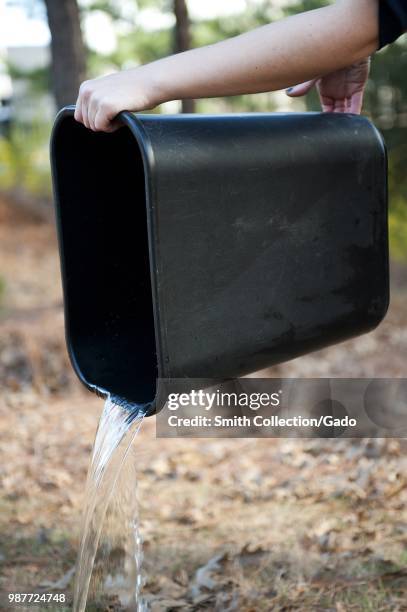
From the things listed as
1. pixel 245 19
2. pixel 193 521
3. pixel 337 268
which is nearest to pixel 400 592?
pixel 193 521

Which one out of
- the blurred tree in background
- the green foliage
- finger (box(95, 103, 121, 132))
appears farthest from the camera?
the green foliage

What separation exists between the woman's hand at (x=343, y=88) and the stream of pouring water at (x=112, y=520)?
941 mm

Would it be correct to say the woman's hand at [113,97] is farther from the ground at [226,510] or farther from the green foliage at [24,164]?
the green foliage at [24,164]

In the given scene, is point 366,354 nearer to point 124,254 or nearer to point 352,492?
point 352,492

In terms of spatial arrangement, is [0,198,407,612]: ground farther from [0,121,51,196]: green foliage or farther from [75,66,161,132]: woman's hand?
[0,121,51,196]: green foliage

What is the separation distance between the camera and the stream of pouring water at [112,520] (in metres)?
1.87

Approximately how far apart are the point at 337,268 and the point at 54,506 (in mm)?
1771

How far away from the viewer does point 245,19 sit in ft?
24.3

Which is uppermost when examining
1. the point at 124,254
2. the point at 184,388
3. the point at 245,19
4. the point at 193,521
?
the point at 245,19

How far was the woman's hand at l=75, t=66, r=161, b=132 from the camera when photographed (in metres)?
1.53

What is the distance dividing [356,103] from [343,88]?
5 centimetres

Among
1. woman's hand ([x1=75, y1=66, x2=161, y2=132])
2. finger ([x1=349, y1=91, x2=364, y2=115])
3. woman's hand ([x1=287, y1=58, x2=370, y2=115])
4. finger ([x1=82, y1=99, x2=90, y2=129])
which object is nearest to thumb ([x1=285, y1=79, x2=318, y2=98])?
woman's hand ([x1=287, y1=58, x2=370, y2=115])

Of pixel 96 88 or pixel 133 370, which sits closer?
pixel 96 88

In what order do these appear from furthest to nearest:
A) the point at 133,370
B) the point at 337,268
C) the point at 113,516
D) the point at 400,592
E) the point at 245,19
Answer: the point at 245,19 < the point at 113,516 < the point at 400,592 < the point at 133,370 < the point at 337,268
